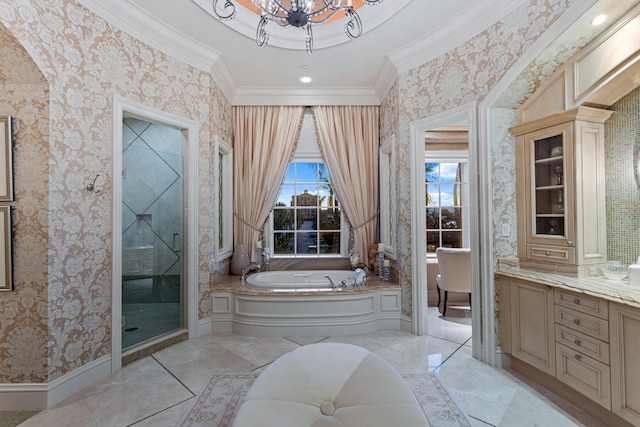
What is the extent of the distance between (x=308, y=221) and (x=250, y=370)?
2315 mm

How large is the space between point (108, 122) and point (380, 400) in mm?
2754

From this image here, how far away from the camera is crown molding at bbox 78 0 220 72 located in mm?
2354

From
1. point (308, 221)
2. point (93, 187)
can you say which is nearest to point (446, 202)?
point (308, 221)

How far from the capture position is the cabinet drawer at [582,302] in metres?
1.77

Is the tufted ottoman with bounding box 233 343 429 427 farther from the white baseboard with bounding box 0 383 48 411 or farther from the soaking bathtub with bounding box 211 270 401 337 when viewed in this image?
the white baseboard with bounding box 0 383 48 411

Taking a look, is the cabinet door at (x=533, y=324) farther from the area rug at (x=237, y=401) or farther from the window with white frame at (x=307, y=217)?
the window with white frame at (x=307, y=217)

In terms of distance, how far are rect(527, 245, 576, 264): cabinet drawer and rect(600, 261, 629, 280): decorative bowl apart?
0.27 m

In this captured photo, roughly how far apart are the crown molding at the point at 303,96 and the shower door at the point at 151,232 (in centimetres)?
127

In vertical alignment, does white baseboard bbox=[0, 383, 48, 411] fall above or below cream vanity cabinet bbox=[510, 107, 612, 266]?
below

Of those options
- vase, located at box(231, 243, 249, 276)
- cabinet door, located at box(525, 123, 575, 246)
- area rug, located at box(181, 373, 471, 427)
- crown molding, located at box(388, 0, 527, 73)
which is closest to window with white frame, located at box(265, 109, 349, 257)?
vase, located at box(231, 243, 249, 276)

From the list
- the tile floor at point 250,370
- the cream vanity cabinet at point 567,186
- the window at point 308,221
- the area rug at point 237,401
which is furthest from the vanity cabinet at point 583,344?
the window at point 308,221

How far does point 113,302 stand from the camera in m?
2.41

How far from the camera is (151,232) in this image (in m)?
3.03

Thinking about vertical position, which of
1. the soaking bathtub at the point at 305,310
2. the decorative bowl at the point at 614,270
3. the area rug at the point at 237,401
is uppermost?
the decorative bowl at the point at 614,270
